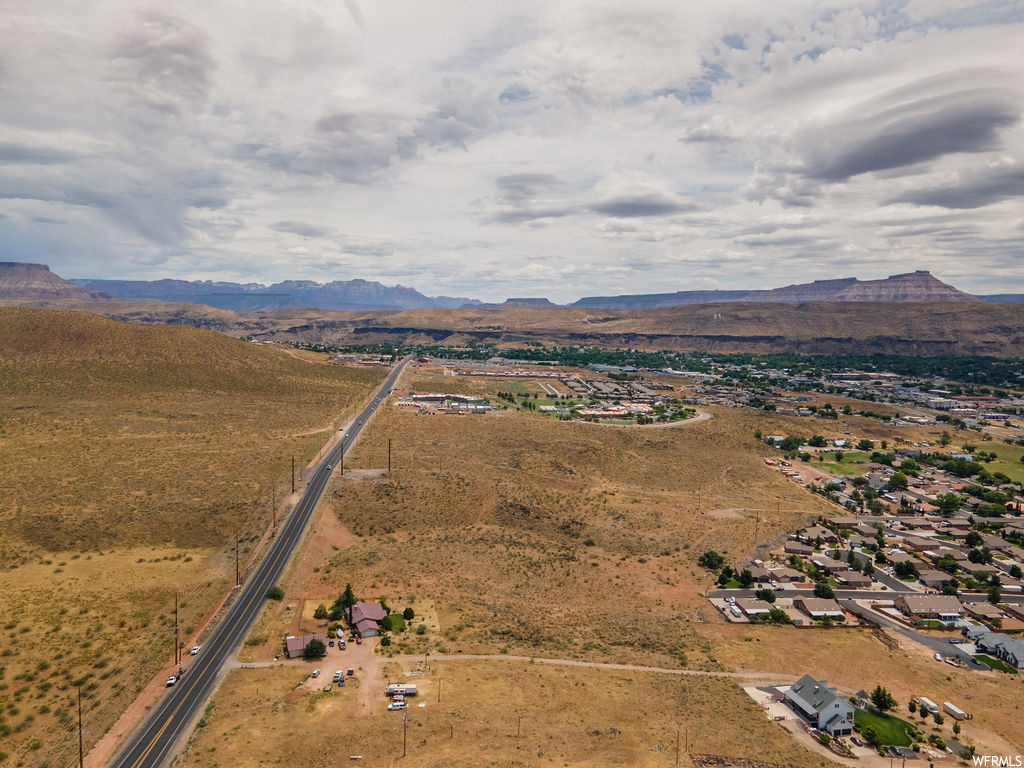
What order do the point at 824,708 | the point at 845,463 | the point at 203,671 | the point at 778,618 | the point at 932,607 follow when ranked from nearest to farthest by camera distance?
the point at 824,708
the point at 203,671
the point at 778,618
the point at 932,607
the point at 845,463

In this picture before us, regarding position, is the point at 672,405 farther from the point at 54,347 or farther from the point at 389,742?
the point at 54,347

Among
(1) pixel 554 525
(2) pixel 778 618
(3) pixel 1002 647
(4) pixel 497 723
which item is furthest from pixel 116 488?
(3) pixel 1002 647

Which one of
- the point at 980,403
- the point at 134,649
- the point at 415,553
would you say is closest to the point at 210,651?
the point at 134,649

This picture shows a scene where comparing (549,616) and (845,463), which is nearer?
(549,616)

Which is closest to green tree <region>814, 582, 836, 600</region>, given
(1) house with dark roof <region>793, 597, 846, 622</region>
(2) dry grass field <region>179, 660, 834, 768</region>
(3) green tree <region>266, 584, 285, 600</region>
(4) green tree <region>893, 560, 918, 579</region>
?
(1) house with dark roof <region>793, 597, 846, 622</region>

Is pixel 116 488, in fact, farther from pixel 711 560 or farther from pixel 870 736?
pixel 870 736

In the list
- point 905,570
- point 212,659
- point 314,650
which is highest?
point 314,650
